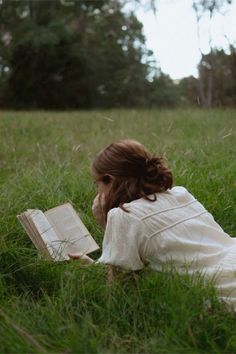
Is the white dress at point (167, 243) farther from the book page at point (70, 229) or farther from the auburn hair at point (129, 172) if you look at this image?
the book page at point (70, 229)

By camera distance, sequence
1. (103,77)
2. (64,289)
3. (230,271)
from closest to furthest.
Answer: (230,271) < (64,289) < (103,77)

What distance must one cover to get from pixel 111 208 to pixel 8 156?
3.48m

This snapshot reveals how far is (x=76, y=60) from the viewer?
75.3 ft

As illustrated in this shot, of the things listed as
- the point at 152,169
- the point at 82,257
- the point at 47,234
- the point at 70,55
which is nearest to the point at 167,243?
the point at 152,169

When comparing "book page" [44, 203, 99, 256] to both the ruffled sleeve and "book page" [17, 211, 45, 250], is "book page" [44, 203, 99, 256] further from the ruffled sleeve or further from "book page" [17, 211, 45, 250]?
the ruffled sleeve

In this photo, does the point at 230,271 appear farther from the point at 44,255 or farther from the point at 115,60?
the point at 115,60

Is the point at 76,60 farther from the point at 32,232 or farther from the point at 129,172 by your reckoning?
the point at 129,172

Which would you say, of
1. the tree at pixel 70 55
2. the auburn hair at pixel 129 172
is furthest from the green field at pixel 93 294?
the tree at pixel 70 55

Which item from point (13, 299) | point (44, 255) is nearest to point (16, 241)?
point (44, 255)

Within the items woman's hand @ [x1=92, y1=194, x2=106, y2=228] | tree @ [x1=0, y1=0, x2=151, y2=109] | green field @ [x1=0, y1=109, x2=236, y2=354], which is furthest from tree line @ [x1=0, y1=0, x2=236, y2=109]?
woman's hand @ [x1=92, y1=194, x2=106, y2=228]

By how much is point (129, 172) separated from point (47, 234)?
0.74m

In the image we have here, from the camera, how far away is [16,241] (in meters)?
3.34

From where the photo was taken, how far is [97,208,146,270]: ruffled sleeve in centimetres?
251

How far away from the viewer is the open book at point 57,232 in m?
3.09
